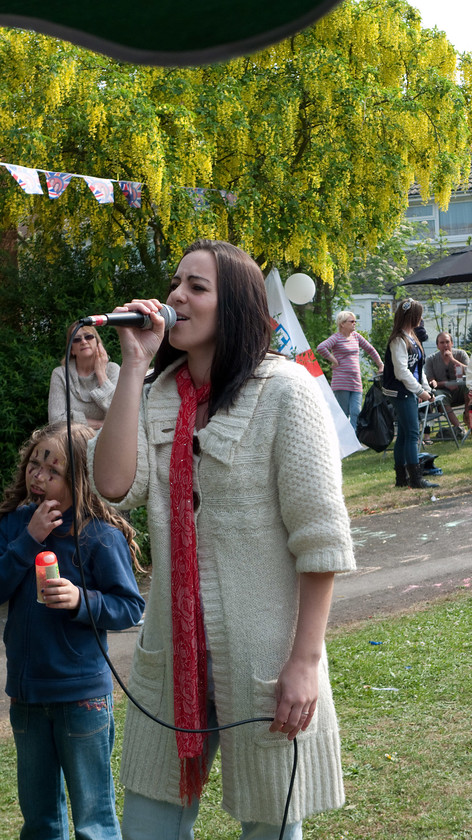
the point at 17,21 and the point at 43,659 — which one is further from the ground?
the point at 17,21

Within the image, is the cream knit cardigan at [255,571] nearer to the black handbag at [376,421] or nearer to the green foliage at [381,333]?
the black handbag at [376,421]

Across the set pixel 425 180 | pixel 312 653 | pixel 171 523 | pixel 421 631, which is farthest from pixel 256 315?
pixel 425 180

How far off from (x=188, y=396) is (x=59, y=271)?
21.4 ft

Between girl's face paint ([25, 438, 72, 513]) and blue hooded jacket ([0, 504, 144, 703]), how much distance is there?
76 mm

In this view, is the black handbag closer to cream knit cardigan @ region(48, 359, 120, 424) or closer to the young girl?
cream knit cardigan @ region(48, 359, 120, 424)

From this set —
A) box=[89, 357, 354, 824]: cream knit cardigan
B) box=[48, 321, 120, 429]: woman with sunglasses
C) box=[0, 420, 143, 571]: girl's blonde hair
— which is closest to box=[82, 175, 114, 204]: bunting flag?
box=[48, 321, 120, 429]: woman with sunglasses

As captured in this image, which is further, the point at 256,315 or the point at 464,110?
the point at 464,110

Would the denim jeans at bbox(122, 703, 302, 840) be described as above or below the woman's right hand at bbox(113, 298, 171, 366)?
below

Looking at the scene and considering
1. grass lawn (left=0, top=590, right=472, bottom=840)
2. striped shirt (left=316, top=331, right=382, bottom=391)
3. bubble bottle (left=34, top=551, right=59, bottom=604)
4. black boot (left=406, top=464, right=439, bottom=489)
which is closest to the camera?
bubble bottle (left=34, top=551, right=59, bottom=604)

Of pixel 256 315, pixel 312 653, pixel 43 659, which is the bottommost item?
pixel 43 659

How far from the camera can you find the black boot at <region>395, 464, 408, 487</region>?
35.6ft

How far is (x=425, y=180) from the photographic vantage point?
447 inches

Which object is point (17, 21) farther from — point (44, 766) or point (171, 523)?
point (44, 766)

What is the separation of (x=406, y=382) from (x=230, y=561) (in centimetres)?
825
